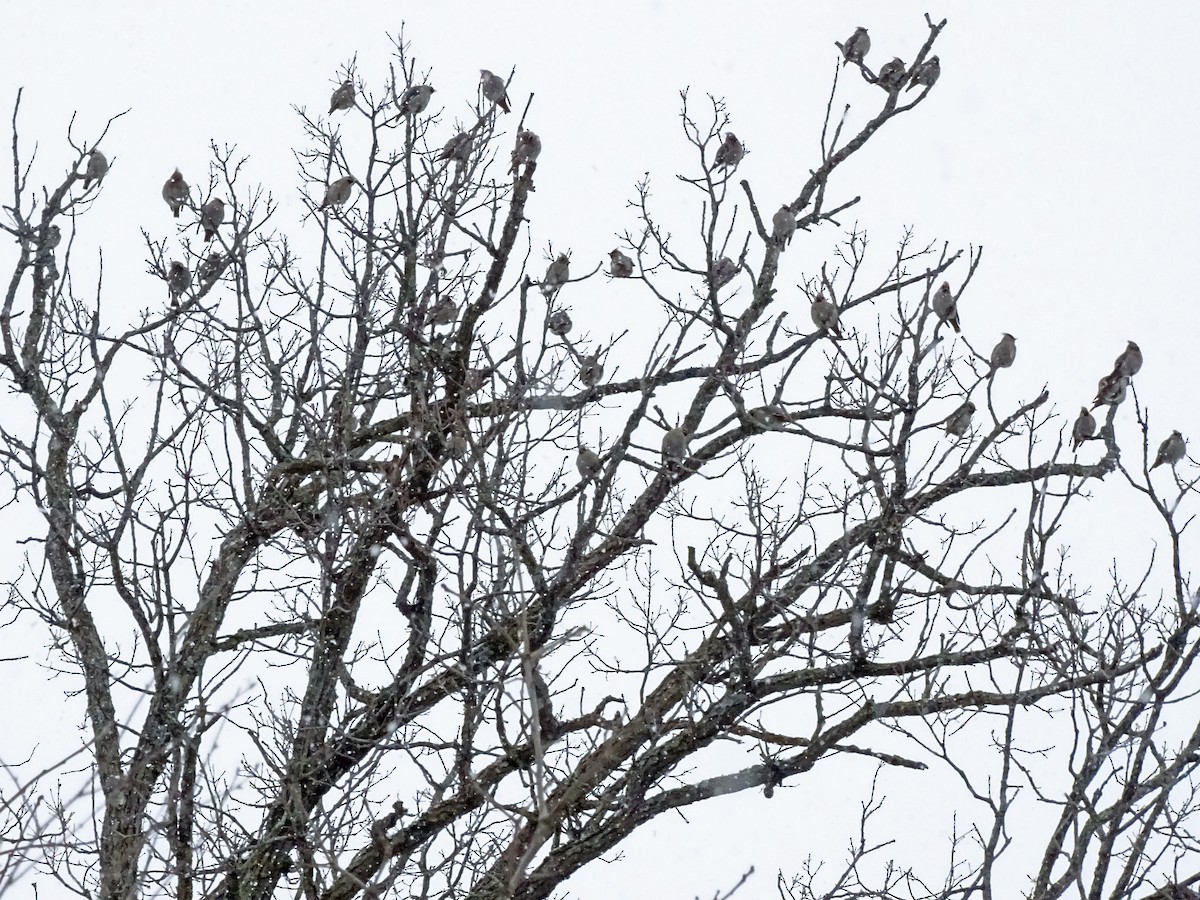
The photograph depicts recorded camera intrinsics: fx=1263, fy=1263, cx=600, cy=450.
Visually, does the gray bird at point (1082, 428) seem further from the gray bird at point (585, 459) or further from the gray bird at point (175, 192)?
the gray bird at point (175, 192)

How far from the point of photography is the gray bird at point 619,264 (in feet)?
31.8

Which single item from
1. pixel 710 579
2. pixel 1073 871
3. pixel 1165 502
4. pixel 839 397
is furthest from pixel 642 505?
pixel 1073 871

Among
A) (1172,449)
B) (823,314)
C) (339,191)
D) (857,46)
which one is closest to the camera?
(823,314)

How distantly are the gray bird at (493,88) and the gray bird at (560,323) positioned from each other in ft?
5.88

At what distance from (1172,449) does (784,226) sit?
10.1 ft

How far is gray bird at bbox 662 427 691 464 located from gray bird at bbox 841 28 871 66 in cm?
339

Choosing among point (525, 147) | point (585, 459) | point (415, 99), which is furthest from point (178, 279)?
point (585, 459)

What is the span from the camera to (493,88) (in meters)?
8.95

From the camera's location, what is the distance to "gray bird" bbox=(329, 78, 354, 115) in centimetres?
902

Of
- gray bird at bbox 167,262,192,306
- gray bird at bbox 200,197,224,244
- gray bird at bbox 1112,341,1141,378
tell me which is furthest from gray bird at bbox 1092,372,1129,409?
gray bird at bbox 167,262,192,306

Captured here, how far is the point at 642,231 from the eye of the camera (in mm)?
8773

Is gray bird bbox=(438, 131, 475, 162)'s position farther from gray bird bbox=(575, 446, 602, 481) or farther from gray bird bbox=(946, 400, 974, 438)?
gray bird bbox=(946, 400, 974, 438)

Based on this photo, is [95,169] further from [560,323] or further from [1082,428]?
[1082,428]

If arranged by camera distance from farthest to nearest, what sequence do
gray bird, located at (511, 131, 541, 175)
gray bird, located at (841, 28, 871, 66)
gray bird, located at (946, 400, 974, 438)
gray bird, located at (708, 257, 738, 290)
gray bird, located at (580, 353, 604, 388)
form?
gray bird, located at (841, 28, 871, 66), gray bird, located at (511, 131, 541, 175), gray bird, located at (708, 257, 738, 290), gray bird, located at (946, 400, 974, 438), gray bird, located at (580, 353, 604, 388)
